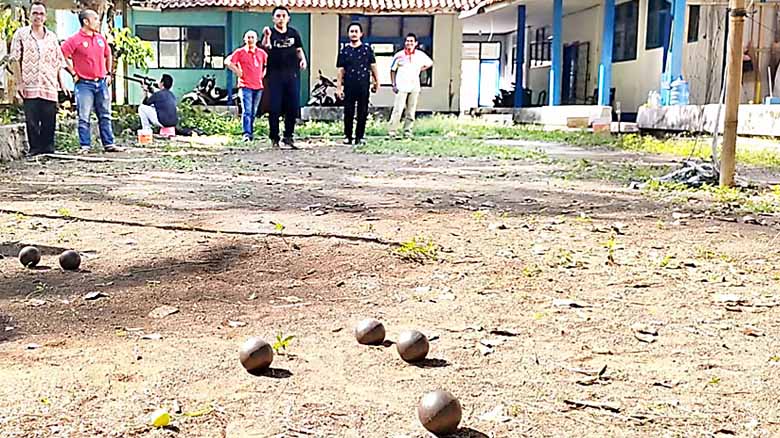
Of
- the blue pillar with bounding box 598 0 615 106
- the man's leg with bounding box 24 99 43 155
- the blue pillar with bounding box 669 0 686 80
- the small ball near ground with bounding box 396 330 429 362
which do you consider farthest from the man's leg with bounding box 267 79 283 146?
the blue pillar with bounding box 598 0 615 106

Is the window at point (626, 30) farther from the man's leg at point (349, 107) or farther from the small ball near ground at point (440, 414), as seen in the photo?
the small ball near ground at point (440, 414)

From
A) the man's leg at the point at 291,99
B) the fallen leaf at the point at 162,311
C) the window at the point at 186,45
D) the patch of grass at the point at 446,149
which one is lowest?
the fallen leaf at the point at 162,311

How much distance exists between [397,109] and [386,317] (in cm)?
1249

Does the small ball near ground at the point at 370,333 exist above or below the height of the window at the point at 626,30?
below

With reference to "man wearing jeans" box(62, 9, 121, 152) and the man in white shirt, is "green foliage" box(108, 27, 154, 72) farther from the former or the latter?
"man wearing jeans" box(62, 9, 121, 152)

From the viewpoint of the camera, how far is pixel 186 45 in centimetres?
2475

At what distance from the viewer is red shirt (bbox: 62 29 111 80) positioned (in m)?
10.9

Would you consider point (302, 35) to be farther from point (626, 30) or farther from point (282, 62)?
point (282, 62)

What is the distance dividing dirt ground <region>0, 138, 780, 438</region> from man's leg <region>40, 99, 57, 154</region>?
14.0 feet

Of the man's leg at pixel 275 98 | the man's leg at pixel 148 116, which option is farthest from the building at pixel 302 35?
the man's leg at pixel 275 98

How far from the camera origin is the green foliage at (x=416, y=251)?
4543mm

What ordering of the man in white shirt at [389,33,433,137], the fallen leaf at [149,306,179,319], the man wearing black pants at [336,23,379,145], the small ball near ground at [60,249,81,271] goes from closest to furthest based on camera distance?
1. the fallen leaf at [149,306,179,319]
2. the small ball near ground at [60,249,81,271]
3. the man wearing black pants at [336,23,379,145]
4. the man in white shirt at [389,33,433,137]

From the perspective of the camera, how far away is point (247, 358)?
2.73 metres

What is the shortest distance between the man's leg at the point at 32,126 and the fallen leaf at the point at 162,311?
312 inches
